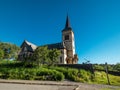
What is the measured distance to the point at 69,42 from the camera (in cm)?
5684

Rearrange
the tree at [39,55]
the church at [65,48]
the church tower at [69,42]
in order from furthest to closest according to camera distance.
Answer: the church tower at [69,42] → the church at [65,48] → the tree at [39,55]

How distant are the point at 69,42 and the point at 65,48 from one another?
14.1 feet

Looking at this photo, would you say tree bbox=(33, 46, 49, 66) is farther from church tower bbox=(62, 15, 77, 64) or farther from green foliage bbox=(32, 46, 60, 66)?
church tower bbox=(62, 15, 77, 64)

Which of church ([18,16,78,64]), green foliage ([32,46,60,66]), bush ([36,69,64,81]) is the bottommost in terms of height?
bush ([36,69,64,81])

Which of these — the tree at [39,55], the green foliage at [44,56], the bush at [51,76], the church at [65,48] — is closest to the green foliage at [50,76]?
the bush at [51,76]

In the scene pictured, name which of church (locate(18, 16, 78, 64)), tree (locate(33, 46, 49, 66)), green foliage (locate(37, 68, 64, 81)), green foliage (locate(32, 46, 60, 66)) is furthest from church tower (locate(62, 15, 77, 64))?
green foliage (locate(37, 68, 64, 81))

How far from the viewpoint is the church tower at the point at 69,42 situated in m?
54.2

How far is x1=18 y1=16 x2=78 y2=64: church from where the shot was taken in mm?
51747

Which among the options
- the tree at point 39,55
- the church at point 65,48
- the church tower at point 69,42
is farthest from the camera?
the church tower at point 69,42

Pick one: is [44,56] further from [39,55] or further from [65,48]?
[65,48]

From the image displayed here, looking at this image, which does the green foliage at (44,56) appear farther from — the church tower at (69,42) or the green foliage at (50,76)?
the church tower at (69,42)

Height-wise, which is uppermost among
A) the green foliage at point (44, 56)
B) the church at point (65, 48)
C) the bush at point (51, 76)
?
the church at point (65, 48)

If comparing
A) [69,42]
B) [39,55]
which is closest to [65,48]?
[69,42]

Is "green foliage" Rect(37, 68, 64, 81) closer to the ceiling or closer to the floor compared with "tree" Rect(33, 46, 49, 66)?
closer to the floor
